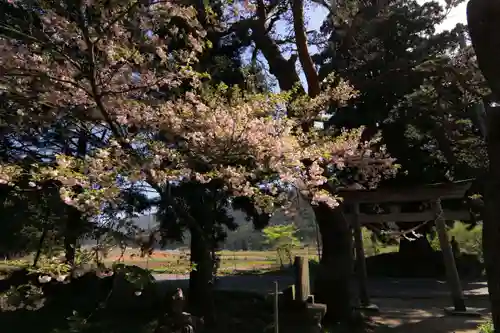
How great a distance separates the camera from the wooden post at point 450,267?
10352 mm

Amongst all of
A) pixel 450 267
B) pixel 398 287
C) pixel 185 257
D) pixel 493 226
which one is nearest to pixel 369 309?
pixel 450 267

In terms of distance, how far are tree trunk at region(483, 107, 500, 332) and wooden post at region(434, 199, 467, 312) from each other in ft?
23.1

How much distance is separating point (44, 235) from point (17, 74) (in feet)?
15.7

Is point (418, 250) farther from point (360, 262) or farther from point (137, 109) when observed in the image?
point (137, 109)

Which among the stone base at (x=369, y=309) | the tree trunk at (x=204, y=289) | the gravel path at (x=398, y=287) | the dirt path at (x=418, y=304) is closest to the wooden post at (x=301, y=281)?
the tree trunk at (x=204, y=289)

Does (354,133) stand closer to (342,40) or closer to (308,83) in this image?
(308,83)

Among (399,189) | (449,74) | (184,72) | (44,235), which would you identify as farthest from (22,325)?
(449,74)

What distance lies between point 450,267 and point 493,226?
294 inches

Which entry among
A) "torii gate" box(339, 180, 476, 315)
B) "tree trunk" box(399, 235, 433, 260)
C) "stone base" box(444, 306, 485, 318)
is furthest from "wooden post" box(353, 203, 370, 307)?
"tree trunk" box(399, 235, 433, 260)

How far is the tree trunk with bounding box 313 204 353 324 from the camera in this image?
823cm

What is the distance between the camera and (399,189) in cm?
1032

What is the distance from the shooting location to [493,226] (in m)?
3.96

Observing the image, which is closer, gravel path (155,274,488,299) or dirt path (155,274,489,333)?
dirt path (155,274,489,333)

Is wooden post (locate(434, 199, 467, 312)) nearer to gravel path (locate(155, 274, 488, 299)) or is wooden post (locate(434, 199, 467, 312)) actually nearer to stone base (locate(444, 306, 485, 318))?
stone base (locate(444, 306, 485, 318))
